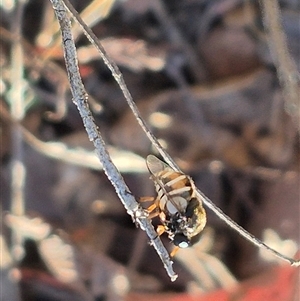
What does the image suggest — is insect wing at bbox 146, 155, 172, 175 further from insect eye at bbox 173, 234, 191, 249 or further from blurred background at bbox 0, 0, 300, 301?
blurred background at bbox 0, 0, 300, 301

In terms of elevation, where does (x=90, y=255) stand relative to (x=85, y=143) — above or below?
below

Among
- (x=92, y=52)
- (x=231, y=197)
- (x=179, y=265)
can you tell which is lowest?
(x=179, y=265)

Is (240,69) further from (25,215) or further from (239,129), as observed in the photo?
(25,215)

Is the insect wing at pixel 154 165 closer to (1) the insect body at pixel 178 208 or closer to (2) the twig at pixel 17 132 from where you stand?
(1) the insect body at pixel 178 208

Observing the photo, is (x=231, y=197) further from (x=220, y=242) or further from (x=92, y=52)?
(x=92, y=52)

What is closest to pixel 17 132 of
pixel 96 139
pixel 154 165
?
pixel 154 165

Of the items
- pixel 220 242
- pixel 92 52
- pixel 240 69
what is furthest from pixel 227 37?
pixel 220 242

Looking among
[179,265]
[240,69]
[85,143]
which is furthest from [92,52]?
[179,265]

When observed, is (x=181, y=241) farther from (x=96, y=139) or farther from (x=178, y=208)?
(x=96, y=139)
